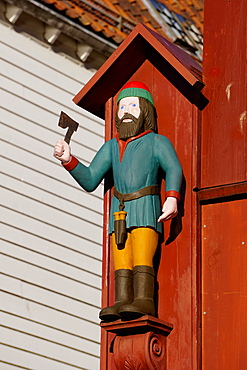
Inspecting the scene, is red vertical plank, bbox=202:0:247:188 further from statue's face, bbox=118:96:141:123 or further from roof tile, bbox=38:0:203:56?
roof tile, bbox=38:0:203:56

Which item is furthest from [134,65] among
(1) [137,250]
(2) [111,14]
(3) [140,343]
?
(2) [111,14]

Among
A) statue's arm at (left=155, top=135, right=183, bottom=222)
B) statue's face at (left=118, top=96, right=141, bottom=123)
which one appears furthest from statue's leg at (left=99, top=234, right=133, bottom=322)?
statue's face at (left=118, top=96, right=141, bottom=123)

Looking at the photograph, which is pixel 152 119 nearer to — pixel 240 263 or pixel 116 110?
pixel 116 110

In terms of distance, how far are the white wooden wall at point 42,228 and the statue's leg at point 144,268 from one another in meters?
4.40

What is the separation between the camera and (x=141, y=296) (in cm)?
688

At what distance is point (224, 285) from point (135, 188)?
0.86m

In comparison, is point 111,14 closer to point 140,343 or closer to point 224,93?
point 224,93

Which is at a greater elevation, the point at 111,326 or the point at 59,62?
the point at 59,62

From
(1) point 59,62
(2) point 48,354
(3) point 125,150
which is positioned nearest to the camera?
(3) point 125,150

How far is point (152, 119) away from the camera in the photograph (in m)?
7.39

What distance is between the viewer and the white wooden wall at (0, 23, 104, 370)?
11.4m

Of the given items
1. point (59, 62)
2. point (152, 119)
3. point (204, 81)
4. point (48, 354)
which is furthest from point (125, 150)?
point (59, 62)

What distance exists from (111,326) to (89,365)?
523 centimetres

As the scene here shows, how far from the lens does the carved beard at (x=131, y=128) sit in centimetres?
730
